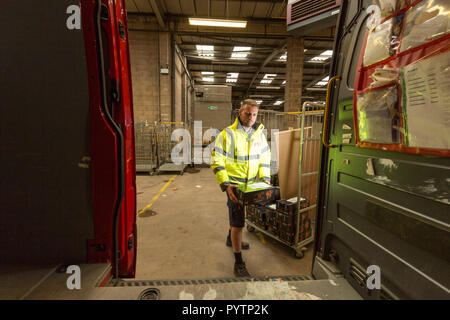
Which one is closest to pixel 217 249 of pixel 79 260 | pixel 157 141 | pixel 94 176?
pixel 79 260

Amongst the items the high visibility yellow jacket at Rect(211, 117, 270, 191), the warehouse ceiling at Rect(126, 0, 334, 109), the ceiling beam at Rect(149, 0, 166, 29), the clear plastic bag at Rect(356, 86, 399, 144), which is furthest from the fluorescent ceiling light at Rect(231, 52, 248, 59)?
the clear plastic bag at Rect(356, 86, 399, 144)

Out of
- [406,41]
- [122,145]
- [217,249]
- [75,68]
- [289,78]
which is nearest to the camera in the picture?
[406,41]

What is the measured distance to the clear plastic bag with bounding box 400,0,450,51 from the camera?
896 millimetres

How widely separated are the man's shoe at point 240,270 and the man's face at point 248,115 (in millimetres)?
1845

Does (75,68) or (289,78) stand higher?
(289,78)

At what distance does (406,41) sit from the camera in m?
1.07

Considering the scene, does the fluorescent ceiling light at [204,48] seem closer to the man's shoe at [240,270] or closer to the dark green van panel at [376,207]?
the dark green van panel at [376,207]

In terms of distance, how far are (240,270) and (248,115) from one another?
200 centimetres

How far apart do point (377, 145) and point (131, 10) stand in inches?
453

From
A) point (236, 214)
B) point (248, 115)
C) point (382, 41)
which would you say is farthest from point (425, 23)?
point (236, 214)

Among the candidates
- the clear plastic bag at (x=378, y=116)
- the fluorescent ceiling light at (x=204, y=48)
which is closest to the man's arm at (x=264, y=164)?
the clear plastic bag at (x=378, y=116)

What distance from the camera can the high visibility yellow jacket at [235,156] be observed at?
2572 mm

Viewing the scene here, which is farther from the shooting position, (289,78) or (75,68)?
(289,78)
